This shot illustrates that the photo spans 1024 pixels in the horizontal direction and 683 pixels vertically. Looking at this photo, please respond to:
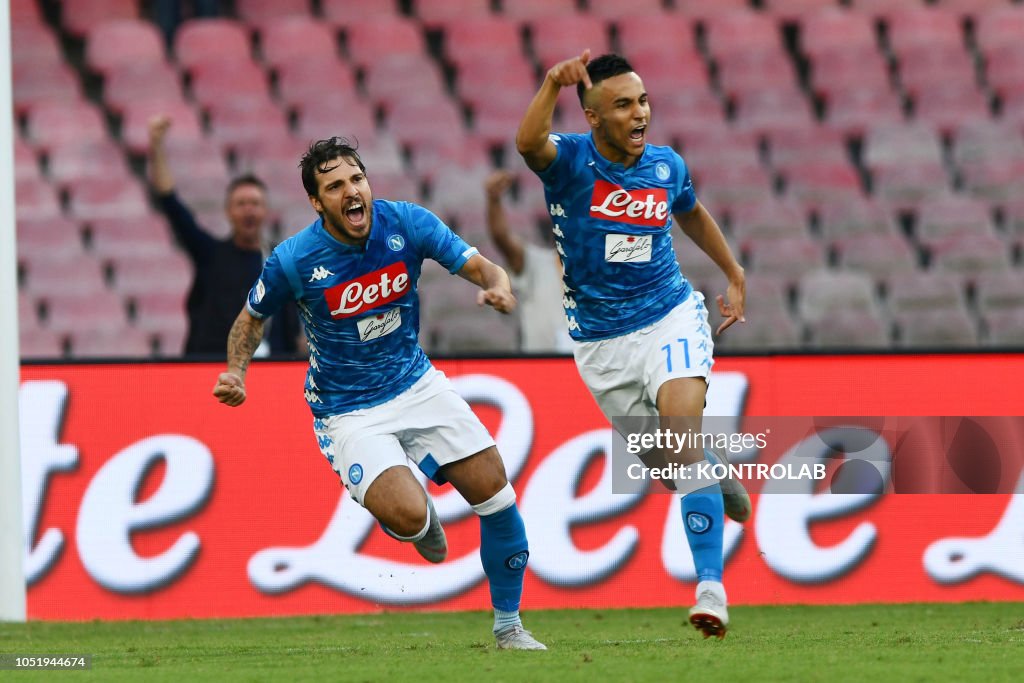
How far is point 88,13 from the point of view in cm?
1481

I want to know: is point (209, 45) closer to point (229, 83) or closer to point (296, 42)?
point (229, 83)

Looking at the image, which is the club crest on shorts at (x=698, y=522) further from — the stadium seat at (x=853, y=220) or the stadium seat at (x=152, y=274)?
the stadium seat at (x=152, y=274)

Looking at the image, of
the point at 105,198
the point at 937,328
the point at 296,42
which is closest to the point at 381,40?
the point at 296,42

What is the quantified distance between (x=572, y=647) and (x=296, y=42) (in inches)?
363

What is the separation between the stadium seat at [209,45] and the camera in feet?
46.6

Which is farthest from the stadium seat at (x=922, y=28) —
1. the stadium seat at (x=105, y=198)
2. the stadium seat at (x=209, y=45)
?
the stadium seat at (x=105, y=198)

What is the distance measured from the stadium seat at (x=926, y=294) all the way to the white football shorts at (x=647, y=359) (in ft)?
19.1

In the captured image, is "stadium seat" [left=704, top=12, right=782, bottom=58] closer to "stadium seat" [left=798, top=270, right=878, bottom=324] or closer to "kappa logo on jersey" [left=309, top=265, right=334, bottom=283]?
"stadium seat" [left=798, top=270, right=878, bottom=324]

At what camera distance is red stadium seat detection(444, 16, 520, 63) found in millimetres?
14508

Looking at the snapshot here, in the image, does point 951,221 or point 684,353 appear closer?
point 684,353

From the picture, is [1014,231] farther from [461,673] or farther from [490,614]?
[461,673]

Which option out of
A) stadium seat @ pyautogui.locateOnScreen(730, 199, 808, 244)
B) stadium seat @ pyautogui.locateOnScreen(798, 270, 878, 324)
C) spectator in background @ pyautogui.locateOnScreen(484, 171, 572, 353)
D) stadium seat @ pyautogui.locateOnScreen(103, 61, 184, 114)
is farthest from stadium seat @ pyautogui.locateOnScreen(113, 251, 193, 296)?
stadium seat @ pyautogui.locateOnScreen(798, 270, 878, 324)

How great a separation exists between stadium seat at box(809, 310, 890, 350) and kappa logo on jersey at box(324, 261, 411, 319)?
20.5 feet

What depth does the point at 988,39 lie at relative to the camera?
14664 mm
